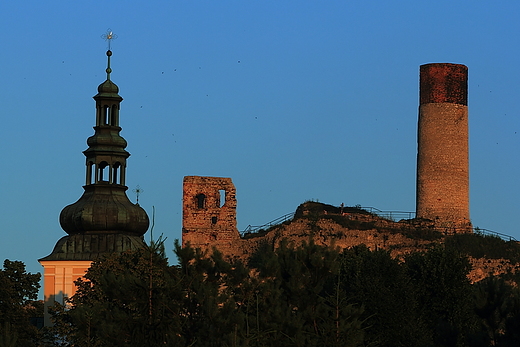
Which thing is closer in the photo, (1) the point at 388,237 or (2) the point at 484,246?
(2) the point at 484,246

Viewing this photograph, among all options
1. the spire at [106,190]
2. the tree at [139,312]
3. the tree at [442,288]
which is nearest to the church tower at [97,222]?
the spire at [106,190]

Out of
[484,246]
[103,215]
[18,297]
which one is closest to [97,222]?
[103,215]

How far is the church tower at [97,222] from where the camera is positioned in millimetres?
59938

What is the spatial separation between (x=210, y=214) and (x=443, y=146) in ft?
34.1

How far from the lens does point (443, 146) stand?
72.2 meters

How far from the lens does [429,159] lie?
7219cm

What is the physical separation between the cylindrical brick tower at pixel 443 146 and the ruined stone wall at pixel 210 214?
8.16 meters

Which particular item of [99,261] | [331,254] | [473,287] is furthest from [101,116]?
[331,254]

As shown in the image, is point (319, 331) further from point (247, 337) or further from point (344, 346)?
point (247, 337)

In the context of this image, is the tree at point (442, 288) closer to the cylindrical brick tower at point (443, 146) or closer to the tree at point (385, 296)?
the tree at point (385, 296)

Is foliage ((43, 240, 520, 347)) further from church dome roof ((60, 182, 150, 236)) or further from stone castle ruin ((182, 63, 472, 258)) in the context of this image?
stone castle ruin ((182, 63, 472, 258))

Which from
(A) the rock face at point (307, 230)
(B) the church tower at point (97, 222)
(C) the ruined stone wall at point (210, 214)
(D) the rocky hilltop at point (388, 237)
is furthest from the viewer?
(C) the ruined stone wall at point (210, 214)

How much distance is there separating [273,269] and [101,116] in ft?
75.5

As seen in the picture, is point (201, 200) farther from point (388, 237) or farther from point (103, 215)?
point (103, 215)
